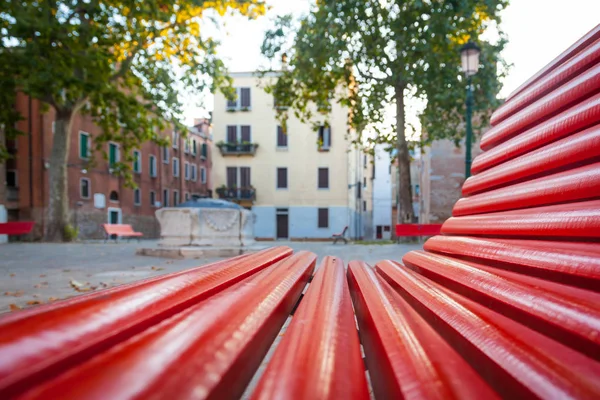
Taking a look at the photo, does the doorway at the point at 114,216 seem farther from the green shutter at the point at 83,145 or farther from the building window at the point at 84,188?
the green shutter at the point at 83,145

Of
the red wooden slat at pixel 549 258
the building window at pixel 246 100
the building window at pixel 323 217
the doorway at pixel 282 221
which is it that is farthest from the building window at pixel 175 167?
the red wooden slat at pixel 549 258

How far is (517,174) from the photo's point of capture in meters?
1.70

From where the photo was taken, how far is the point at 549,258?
1.04 metres

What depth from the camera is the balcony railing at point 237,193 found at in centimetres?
3152

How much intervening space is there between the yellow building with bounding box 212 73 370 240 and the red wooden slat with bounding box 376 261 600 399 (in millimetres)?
29687

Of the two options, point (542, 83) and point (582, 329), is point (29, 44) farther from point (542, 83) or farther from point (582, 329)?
point (582, 329)

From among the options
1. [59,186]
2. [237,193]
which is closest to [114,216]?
[237,193]

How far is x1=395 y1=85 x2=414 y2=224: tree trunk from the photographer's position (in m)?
16.0

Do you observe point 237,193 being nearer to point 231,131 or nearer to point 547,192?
point 231,131

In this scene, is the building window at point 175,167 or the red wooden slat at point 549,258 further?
the building window at point 175,167

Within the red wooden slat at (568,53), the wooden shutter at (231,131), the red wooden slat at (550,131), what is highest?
the wooden shutter at (231,131)

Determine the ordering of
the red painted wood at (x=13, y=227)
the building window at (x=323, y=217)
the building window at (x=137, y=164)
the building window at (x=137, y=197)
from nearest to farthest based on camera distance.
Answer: the red painted wood at (x=13, y=227), the building window at (x=323, y=217), the building window at (x=137, y=164), the building window at (x=137, y=197)

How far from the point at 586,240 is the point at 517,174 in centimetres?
67

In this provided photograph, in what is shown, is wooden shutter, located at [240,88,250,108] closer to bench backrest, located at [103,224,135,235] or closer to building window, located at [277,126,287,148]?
building window, located at [277,126,287,148]
